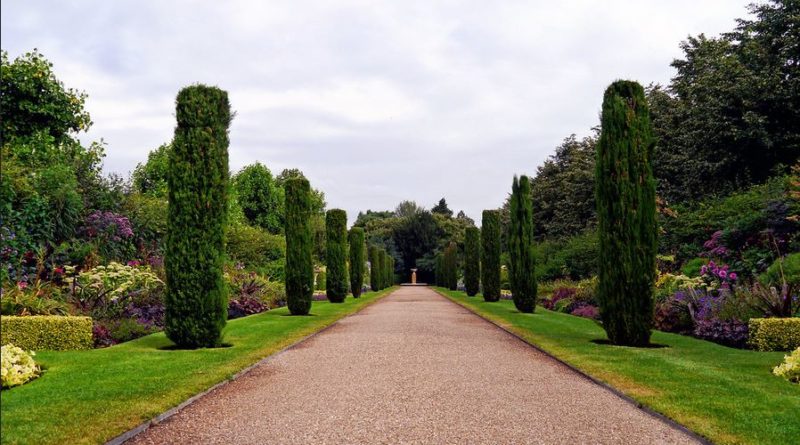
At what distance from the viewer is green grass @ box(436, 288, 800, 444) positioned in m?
5.46

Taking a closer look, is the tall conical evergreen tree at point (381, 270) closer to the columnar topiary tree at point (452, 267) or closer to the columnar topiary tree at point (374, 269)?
the columnar topiary tree at point (374, 269)

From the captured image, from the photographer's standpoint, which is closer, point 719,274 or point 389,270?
point 719,274

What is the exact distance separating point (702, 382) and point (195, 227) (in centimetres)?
817

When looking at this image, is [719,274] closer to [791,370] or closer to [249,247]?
[791,370]

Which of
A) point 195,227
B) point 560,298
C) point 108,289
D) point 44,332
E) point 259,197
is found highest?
point 259,197

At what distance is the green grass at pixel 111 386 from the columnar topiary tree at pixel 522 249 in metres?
9.98

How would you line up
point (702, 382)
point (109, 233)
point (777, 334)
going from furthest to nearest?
point (109, 233)
point (777, 334)
point (702, 382)

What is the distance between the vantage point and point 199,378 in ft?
25.0

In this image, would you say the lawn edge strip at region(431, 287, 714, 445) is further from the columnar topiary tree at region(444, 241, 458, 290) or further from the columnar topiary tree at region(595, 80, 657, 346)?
the columnar topiary tree at region(444, 241, 458, 290)

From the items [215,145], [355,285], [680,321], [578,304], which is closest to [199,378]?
[215,145]

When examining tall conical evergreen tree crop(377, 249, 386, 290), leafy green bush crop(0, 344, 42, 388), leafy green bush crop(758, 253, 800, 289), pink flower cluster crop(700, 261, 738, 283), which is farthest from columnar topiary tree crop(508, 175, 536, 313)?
tall conical evergreen tree crop(377, 249, 386, 290)

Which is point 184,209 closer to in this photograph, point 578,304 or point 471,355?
point 471,355

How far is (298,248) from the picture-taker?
18828mm

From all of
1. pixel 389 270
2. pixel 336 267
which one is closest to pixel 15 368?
pixel 336 267
